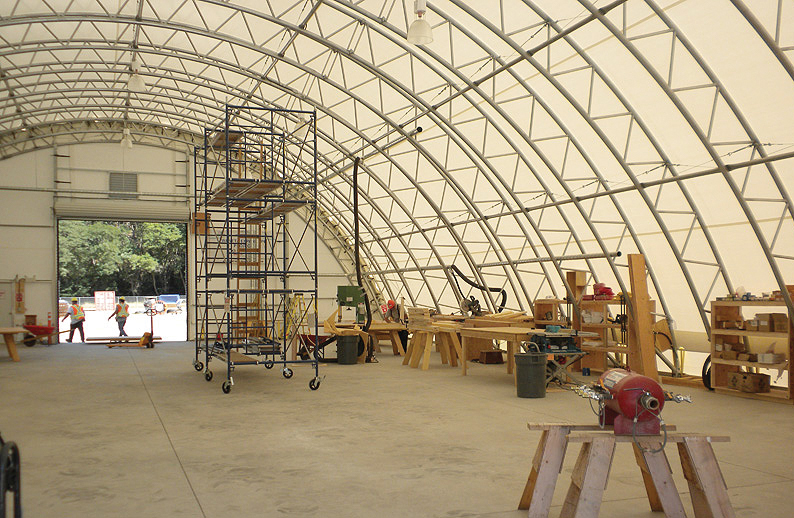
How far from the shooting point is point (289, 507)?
5582 millimetres

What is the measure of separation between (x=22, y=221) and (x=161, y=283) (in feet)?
72.3

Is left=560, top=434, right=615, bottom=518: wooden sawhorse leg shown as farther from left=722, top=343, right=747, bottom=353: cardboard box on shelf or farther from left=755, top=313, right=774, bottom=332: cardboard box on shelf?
left=722, top=343, right=747, bottom=353: cardboard box on shelf

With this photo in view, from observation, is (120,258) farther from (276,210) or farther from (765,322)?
(765,322)

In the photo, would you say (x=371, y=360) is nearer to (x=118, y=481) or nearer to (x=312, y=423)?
(x=312, y=423)

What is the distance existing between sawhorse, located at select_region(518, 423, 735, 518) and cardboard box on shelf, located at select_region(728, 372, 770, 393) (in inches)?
300

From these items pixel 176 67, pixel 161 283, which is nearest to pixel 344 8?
pixel 176 67

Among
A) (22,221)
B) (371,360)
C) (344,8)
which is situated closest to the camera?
(344,8)

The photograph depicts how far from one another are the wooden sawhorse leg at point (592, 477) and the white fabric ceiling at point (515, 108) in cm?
703

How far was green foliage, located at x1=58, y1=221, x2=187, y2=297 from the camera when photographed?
1753 inches

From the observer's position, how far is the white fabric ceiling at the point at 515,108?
1100 centimetres

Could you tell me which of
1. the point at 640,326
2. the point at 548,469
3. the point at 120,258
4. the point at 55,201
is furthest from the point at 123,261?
the point at 548,469

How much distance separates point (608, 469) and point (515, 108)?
38.0ft

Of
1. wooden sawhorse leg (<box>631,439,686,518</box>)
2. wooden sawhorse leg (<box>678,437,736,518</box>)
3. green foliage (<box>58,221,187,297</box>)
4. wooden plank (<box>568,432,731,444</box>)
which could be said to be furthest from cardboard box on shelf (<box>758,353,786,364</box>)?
green foliage (<box>58,221,187,297</box>)

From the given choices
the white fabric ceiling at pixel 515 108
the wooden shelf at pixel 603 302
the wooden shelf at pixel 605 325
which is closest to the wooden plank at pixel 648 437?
the white fabric ceiling at pixel 515 108
